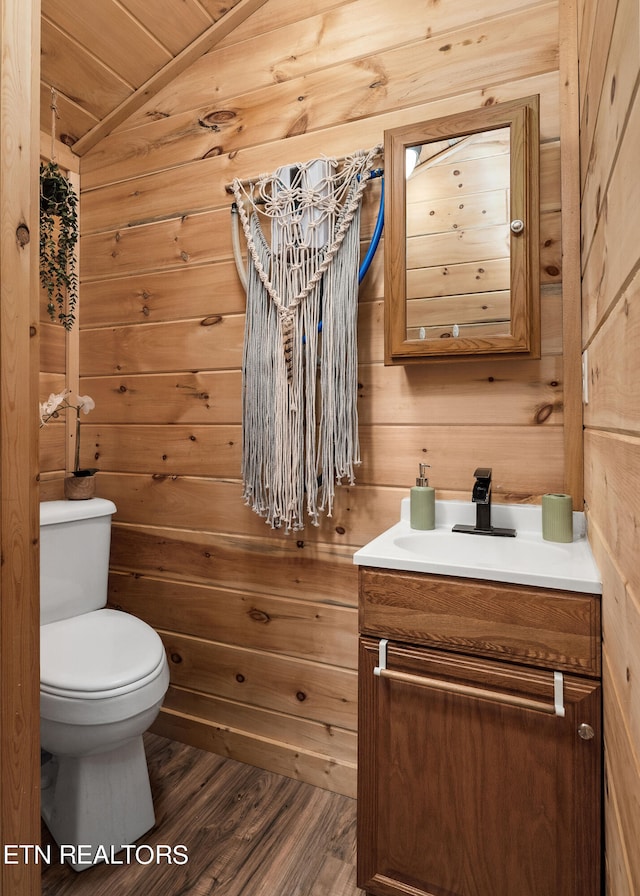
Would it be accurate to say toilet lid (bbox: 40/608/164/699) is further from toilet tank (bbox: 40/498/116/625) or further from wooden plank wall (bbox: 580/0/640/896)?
wooden plank wall (bbox: 580/0/640/896)

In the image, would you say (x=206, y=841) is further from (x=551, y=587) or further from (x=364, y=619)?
(x=551, y=587)

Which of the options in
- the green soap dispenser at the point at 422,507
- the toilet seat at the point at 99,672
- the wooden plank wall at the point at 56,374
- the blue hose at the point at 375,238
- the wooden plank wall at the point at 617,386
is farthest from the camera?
the wooden plank wall at the point at 56,374

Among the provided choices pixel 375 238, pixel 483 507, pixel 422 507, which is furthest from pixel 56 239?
pixel 483 507

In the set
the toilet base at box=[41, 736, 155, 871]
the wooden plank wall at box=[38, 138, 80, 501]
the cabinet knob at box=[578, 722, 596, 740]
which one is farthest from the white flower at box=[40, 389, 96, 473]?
the cabinet knob at box=[578, 722, 596, 740]

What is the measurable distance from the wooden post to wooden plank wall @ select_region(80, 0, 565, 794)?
0.95 m

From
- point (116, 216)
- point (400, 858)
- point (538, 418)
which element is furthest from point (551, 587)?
point (116, 216)

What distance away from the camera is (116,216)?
2.03m

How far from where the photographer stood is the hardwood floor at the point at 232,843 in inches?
50.7

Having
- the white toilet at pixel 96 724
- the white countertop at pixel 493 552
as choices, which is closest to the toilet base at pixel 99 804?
the white toilet at pixel 96 724

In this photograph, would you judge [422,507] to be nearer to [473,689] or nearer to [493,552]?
[493,552]

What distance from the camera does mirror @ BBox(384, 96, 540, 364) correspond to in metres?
1.34

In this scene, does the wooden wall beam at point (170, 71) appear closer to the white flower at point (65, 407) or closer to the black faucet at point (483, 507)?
the white flower at point (65, 407)

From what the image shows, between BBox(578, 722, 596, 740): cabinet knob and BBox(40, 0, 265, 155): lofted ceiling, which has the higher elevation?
BBox(40, 0, 265, 155): lofted ceiling

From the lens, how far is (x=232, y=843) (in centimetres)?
142
